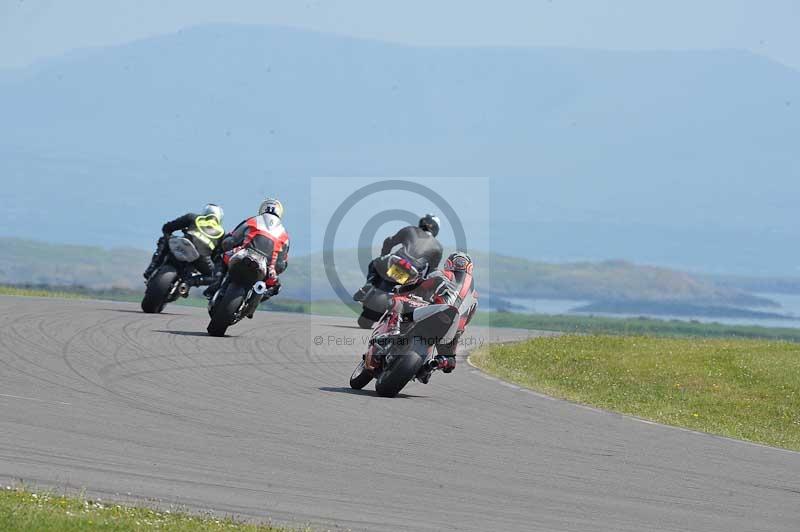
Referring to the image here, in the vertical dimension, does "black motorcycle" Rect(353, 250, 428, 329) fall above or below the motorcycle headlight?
below

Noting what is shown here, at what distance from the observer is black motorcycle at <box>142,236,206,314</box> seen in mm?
25516

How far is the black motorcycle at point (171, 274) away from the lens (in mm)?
25516

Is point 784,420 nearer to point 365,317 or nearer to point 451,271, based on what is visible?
point 451,271

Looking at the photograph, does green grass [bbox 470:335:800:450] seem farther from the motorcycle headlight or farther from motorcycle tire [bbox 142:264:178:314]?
motorcycle tire [bbox 142:264:178:314]

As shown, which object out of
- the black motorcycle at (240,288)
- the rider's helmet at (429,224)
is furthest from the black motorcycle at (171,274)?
the rider's helmet at (429,224)

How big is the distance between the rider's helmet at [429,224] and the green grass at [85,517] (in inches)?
543

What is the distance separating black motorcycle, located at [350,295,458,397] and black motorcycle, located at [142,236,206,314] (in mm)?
9112

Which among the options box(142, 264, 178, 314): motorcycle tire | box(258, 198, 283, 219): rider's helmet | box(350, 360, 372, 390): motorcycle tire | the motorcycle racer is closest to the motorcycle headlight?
box(350, 360, 372, 390): motorcycle tire

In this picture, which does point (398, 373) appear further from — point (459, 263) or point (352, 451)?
point (352, 451)

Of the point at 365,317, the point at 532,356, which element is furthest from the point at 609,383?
the point at 365,317

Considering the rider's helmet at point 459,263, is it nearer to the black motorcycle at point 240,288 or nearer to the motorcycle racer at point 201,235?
the black motorcycle at point 240,288

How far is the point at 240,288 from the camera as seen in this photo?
73.2 feet

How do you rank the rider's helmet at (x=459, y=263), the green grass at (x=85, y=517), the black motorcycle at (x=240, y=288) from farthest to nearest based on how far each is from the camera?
1. the black motorcycle at (x=240, y=288)
2. the rider's helmet at (x=459, y=263)
3. the green grass at (x=85, y=517)

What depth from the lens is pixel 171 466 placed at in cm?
1108
